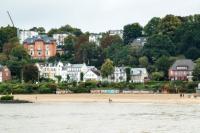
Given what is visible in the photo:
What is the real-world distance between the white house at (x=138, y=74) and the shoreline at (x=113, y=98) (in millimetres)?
17122

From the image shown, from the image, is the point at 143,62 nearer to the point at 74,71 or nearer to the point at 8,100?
the point at 74,71

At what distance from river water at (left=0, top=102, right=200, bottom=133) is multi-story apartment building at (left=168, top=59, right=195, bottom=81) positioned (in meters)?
25.9

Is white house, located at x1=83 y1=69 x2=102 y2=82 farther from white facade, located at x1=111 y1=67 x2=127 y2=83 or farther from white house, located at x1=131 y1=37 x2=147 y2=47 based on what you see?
white house, located at x1=131 y1=37 x2=147 y2=47

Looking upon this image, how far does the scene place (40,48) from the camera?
121 meters

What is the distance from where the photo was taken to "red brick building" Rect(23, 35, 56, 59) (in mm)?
121000

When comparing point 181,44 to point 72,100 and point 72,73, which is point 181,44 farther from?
point 72,100

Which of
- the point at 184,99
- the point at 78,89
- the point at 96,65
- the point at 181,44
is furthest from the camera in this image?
the point at 96,65

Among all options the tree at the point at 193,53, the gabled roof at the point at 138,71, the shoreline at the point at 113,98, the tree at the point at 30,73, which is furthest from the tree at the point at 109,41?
the shoreline at the point at 113,98

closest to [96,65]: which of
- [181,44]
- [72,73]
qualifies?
[72,73]

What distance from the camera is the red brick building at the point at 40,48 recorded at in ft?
397

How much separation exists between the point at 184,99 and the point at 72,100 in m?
11.2

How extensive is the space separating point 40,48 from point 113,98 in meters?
51.2

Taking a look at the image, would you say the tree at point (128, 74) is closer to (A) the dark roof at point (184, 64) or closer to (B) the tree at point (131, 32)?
(A) the dark roof at point (184, 64)

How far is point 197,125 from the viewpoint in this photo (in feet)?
139
